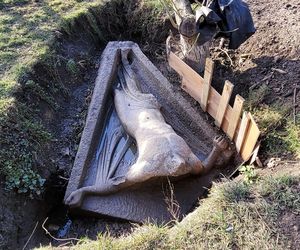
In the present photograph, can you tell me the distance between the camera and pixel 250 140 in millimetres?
4727

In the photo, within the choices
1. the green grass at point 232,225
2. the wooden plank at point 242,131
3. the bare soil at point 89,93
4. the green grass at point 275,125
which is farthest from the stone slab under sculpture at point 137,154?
the green grass at point 232,225

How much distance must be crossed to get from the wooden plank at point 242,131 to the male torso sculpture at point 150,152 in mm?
133

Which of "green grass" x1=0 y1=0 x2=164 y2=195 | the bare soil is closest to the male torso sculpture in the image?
the bare soil

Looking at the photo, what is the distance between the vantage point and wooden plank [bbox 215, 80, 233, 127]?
4781 mm

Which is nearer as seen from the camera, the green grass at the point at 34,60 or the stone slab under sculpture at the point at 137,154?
the stone slab under sculpture at the point at 137,154

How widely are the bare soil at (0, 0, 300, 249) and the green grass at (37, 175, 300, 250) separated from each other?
5.9 inches

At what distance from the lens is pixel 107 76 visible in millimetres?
5797

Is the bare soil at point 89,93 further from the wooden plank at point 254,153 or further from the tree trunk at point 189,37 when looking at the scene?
the tree trunk at point 189,37

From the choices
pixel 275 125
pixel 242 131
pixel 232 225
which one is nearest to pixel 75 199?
pixel 232 225

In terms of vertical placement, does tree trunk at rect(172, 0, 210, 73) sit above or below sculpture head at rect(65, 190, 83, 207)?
above

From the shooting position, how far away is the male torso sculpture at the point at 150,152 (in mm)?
4418

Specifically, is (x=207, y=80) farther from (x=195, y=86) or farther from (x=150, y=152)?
(x=150, y=152)

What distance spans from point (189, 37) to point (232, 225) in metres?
2.75

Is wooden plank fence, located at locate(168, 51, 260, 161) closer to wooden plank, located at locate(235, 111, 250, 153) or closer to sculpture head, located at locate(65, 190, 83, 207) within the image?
wooden plank, located at locate(235, 111, 250, 153)
